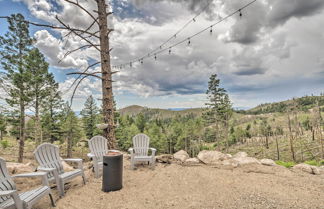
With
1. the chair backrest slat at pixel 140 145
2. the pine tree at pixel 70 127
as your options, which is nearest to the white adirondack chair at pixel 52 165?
the chair backrest slat at pixel 140 145

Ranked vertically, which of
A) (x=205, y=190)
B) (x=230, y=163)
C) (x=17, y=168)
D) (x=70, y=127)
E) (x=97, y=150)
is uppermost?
(x=70, y=127)

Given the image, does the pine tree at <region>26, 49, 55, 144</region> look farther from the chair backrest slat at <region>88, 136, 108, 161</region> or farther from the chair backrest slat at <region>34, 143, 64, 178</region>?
the chair backrest slat at <region>34, 143, 64, 178</region>

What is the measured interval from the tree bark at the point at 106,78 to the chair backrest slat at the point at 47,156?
143cm

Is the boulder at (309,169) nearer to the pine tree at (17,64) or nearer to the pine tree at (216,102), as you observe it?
the pine tree at (17,64)

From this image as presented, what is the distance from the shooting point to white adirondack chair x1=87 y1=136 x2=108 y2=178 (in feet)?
11.9

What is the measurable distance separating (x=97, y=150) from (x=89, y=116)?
58.7 feet

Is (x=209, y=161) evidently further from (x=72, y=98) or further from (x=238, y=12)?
(x=72, y=98)

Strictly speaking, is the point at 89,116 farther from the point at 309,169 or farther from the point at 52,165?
the point at 309,169

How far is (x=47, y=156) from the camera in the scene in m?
3.05

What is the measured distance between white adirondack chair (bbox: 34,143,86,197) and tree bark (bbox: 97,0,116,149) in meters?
1.33

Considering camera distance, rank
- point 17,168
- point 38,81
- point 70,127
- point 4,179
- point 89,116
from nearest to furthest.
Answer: point 4,179
point 17,168
point 38,81
point 70,127
point 89,116

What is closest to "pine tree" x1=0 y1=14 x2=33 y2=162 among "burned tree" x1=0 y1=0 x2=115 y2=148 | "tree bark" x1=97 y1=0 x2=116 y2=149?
"burned tree" x1=0 y1=0 x2=115 y2=148

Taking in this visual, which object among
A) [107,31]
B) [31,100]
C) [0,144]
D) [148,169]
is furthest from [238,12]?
[0,144]

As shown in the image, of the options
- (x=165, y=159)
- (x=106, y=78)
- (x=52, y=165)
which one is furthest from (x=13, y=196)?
(x=165, y=159)
